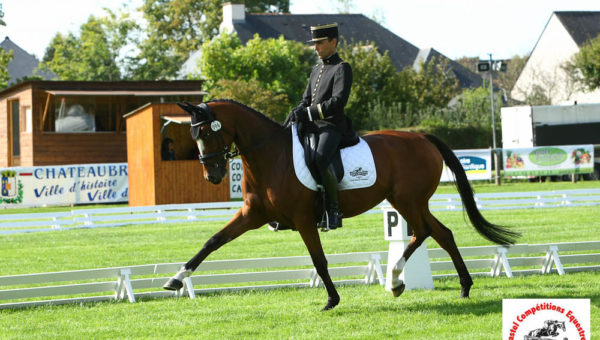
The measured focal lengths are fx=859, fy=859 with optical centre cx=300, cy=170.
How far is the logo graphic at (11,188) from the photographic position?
2859 centimetres

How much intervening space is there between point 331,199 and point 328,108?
3.02 ft

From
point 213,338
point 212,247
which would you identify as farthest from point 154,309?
point 213,338

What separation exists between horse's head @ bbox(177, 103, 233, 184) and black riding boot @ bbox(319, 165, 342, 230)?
104cm

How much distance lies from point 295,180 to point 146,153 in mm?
18672

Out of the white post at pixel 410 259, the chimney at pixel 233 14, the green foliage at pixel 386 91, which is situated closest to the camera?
the white post at pixel 410 259

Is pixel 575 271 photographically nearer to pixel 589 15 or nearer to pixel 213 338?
pixel 213 338

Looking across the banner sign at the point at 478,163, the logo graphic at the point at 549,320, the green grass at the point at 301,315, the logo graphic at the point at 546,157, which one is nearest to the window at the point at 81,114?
the banner sign at the point at 478,163

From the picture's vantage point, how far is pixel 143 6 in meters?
78.2

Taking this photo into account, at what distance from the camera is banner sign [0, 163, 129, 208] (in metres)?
28.9

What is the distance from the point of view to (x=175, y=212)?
76.4 feet

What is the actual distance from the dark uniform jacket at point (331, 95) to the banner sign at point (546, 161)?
27477 mm

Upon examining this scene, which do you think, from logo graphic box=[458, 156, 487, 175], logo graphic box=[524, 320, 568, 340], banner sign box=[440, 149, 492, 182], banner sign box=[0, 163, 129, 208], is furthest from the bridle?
logo graphic box=[458, 156, 487, 175]

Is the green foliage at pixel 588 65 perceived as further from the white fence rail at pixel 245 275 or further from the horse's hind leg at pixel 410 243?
the horse's hind leg at pixel 410 243

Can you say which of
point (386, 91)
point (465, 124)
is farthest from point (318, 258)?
point (386, 91)
